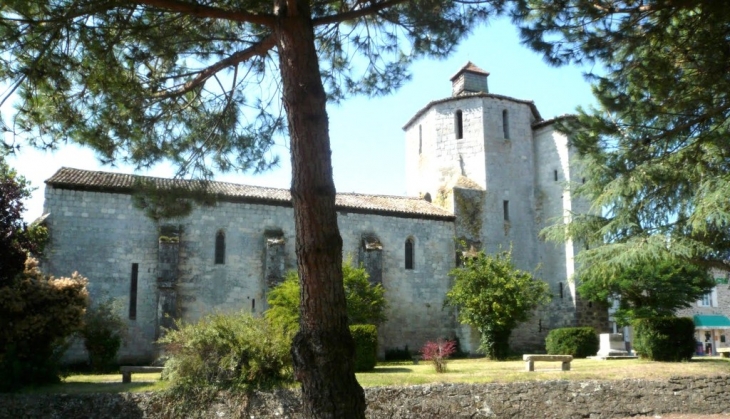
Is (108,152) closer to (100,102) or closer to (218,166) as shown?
(100,102)

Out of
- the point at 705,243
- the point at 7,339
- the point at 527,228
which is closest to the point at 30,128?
the point at 7,339

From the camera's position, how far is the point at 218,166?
1045 cm

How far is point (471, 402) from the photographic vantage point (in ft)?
42.1

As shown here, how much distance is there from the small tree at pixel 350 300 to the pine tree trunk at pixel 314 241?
504 inches

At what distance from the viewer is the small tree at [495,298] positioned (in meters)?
22.7

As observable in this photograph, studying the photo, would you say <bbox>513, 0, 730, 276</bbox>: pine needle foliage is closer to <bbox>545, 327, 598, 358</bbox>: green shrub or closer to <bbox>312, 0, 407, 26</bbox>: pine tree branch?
<bbox>312, 0, 407, 26</bbox>: pine tree branch

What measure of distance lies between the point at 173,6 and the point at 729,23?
7.39m

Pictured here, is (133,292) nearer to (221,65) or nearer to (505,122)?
(221,65)

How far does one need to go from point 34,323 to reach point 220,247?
10865mm

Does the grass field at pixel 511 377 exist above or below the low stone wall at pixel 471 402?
above

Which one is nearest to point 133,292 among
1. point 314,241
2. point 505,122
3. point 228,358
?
point 228,358

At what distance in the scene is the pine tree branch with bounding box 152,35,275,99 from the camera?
8840 millimetres

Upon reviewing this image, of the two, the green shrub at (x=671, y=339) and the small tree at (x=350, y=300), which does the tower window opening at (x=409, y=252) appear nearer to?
the small tree at (x=350, y=300)

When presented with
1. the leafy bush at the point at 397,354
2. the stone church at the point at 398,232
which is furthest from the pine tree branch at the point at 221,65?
the leafy bush at the point at 397,354
